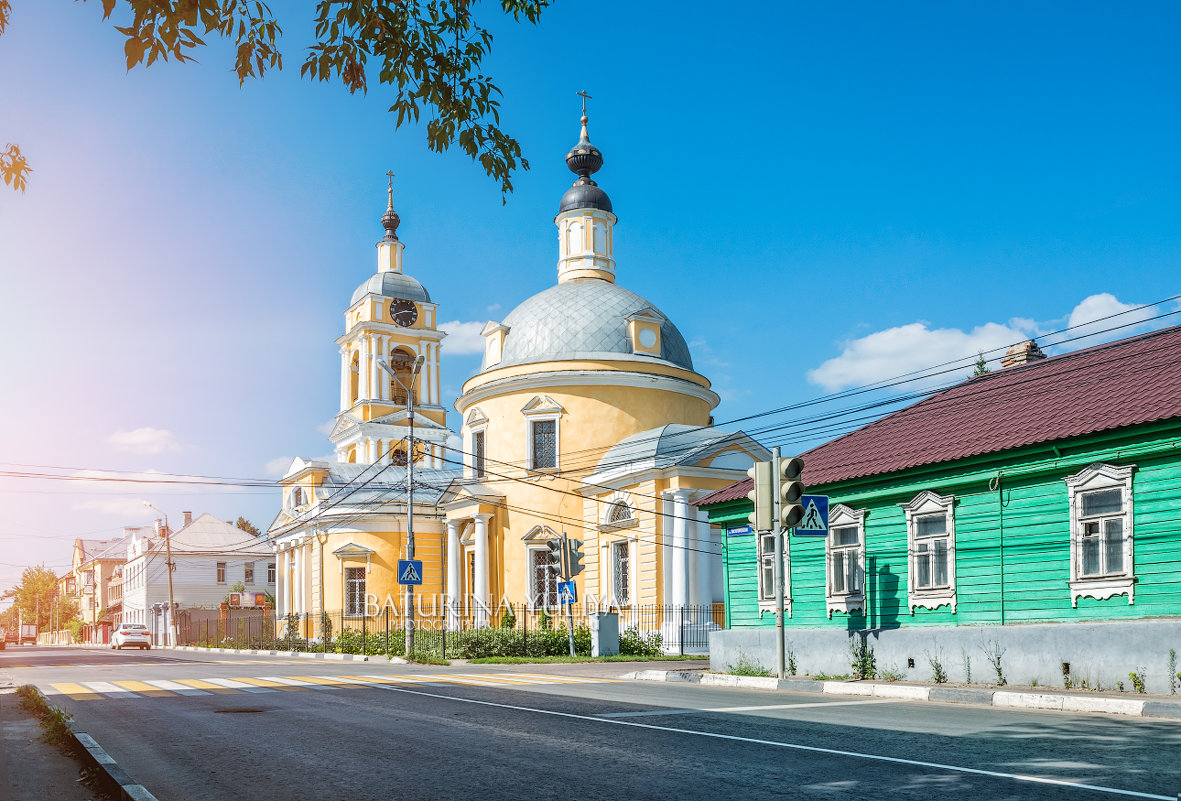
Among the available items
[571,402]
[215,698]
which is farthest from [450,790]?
[571,402]

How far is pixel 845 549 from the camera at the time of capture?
66.5 ft

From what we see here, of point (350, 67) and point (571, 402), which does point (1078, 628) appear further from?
point (571, 402)

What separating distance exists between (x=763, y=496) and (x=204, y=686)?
9.62m

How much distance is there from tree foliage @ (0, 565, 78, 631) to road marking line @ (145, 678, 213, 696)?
106m

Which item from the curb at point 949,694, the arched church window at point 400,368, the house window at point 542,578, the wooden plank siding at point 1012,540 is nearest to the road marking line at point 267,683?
the curb at point 949,694

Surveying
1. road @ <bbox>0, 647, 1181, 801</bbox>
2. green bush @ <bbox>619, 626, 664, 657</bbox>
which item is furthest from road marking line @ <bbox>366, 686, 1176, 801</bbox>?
green bush @ <bbox>619, 626, 664, 657</bbox>

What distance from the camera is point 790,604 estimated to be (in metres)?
21.5

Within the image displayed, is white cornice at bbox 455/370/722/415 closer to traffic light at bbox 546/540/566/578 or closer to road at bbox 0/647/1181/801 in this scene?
traffic light at bbox 546/540/566/578

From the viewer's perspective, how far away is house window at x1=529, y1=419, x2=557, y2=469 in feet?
127

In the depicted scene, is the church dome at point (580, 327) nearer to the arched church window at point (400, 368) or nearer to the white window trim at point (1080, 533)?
the arched church window at point (400, 368)

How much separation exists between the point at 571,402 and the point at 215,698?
23484 mm

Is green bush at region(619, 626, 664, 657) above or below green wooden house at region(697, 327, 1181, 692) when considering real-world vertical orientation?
below

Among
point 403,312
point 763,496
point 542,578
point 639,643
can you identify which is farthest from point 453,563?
point 763,496

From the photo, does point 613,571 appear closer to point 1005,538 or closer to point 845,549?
point 845,549
